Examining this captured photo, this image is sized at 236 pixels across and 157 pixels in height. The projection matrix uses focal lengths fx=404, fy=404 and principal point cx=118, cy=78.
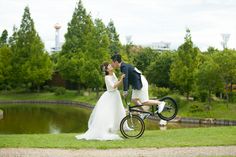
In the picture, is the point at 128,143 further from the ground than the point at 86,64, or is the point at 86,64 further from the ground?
the point at 86,64

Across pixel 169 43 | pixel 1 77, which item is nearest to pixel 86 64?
pixel 1 77

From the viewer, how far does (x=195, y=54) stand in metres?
38.3

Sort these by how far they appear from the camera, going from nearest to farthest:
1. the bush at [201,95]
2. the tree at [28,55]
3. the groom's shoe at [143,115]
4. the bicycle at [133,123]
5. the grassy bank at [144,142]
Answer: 1. the grassy bank at [144,142]
2. the bicycle at [133,123]
3. the groom's shoe at [143,115]
4. the bush at [201,95]
5. the tree at [28,55]

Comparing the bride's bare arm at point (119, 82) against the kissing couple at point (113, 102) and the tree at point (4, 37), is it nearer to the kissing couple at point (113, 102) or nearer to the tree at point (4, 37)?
the kissing couple at point (113, 102)

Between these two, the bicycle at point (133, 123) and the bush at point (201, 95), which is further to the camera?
the bush at point (201, 95)

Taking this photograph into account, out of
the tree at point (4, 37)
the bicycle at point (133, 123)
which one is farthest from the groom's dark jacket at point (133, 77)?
the tree at point (4, 37)

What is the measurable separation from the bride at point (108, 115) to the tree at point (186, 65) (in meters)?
26.8

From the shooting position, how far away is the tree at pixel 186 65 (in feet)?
123

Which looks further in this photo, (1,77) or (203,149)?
(1,77)

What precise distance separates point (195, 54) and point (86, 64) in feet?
50.8

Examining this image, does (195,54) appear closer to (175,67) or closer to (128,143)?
(175,67)

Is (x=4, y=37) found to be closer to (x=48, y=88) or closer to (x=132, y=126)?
(x=48, y=88)

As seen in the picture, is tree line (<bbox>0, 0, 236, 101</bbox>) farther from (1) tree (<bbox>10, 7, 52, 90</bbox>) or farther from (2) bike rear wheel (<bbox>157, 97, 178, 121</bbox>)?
(2) bike rear wheel (<bbox>157, 97, 178, 121</bbox>)

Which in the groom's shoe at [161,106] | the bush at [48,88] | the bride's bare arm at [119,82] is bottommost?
the groom's shoe at [161,106]
